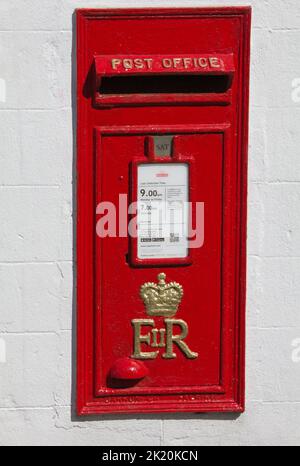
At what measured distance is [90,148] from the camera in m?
2.79

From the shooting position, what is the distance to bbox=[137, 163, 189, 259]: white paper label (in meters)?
2.80

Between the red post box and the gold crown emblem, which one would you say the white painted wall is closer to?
the red post box

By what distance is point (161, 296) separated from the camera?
2.87 metres

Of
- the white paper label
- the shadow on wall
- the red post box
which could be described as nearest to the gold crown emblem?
the red post box

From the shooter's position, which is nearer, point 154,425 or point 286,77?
point 286,77

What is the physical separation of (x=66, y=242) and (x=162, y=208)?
1.32 feet

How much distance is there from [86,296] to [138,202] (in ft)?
1.39

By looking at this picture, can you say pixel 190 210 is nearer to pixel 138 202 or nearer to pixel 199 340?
pixel 138 202

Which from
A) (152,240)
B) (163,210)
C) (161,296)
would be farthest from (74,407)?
(163,210)

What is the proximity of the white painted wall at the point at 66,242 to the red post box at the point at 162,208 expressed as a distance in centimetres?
7

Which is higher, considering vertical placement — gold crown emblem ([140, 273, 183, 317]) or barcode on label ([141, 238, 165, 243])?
barcode on label ([141, 238, 165, 243])

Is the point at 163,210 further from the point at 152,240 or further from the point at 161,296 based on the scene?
the point at 161,296

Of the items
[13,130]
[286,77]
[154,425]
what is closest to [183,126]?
[286,77]

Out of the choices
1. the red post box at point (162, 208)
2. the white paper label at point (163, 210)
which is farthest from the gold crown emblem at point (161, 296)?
the white paper label at point (163, 210)
